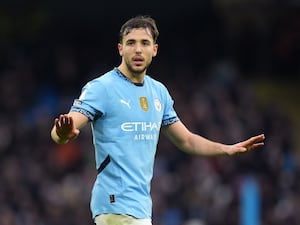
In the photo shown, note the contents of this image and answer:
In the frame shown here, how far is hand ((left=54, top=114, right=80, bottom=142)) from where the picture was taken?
7.65 meters

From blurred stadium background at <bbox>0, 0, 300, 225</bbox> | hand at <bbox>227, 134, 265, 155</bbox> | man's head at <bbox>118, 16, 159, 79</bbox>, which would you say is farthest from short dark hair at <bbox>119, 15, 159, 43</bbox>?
Answer: blurred stadium background at <bbox>0, 0, 300, 225</bbox>

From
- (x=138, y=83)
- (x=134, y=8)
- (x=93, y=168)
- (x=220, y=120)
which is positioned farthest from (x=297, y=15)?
(x=138, y=83)

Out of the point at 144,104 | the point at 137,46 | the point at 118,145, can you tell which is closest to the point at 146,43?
the point at 137,46

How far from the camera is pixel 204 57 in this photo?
20219mm

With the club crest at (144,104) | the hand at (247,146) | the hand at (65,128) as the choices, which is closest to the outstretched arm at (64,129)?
the hand at (65,128)

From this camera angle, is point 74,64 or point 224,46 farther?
point 224,46

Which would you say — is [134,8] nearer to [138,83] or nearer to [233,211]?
[233,211]

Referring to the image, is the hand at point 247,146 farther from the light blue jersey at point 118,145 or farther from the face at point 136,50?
the face at point 136,50

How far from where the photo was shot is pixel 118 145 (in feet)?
26.9

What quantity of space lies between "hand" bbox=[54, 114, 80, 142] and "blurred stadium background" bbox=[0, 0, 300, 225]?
6.95 metres

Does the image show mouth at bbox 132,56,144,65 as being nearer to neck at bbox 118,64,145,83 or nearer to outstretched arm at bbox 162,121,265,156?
neck at bbox 118,64,145,83

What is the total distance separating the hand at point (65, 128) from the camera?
301 inches

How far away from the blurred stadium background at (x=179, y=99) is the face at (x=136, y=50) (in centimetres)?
635

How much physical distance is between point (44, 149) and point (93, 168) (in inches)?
36.5
